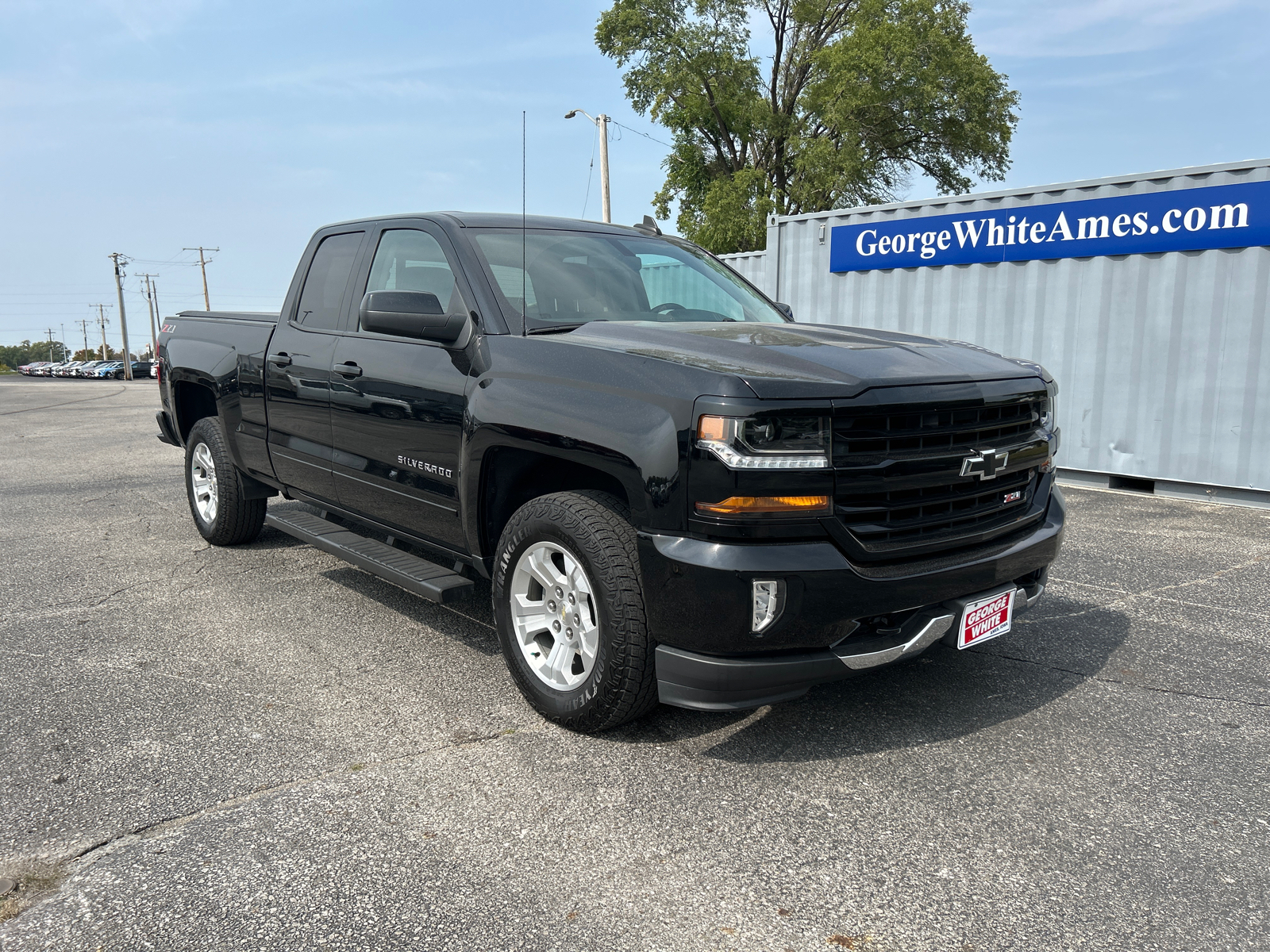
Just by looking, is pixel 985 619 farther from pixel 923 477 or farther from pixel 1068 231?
pixel 1068 231

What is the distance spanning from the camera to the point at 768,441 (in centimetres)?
282

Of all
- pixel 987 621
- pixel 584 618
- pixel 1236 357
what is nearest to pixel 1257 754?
pixel 987 621

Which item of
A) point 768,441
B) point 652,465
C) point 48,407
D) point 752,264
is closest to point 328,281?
point 652,465

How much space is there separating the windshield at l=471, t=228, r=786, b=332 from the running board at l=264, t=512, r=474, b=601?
1.11 m

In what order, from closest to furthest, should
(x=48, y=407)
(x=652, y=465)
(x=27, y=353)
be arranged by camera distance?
(x=652, y=465)
(x=48, y=407)
(x=27, y=353)

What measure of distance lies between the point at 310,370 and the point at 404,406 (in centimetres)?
98

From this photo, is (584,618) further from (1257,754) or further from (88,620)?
(88,620)

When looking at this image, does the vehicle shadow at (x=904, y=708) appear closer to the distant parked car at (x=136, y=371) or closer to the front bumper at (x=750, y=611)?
the front bumper at (x=750, y=611)

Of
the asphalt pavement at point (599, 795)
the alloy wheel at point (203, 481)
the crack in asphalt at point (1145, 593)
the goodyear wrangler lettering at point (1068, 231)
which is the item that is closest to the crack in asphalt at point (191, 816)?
the asphalt pavement at point (599, 795)

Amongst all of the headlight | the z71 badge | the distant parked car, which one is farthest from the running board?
the distant parked car

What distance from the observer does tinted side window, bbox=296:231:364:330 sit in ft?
15.8

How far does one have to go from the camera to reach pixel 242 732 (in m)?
3.44


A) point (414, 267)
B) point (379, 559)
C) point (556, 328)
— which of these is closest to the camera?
point (556, 328)

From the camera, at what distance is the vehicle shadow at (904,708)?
11.0ft
